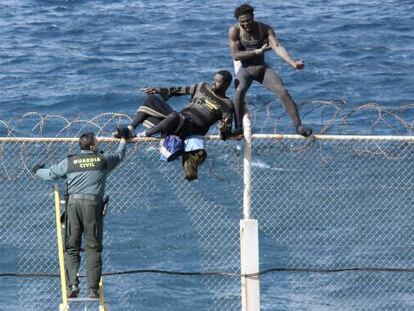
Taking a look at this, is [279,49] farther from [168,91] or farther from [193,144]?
[193,144]

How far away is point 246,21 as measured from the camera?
14.9 metres

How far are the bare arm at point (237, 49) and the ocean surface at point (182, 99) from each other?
0.90 m

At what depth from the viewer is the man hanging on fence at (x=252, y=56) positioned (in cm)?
1480

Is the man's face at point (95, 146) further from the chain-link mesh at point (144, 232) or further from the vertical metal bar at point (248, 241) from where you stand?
the chain-link mesh at point (144, 232)

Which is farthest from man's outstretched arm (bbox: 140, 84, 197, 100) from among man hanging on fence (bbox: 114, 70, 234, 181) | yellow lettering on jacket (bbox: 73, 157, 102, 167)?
yellow lettering on jacket (bbox: 73, 157, 102, 167)

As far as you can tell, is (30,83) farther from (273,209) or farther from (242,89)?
(242,89)

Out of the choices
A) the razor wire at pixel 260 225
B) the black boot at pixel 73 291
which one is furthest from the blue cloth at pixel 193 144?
the razor wire at pixel 260 225

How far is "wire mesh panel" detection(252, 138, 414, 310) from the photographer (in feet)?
70.3

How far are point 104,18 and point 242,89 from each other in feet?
107

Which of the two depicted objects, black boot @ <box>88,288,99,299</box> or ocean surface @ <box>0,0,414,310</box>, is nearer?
black boot @ <box>88,288,99,299</box>

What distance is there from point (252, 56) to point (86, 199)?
2804 mm

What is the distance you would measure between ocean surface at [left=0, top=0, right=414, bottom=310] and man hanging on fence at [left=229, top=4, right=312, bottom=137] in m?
0.38

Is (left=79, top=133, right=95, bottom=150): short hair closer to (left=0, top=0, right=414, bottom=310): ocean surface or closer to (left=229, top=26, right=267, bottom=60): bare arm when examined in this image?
(left=0, top=0, right=414, bottom=310): ocean surface

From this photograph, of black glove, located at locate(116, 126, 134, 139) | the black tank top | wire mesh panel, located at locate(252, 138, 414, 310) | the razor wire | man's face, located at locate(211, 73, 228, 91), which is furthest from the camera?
the razor wire
